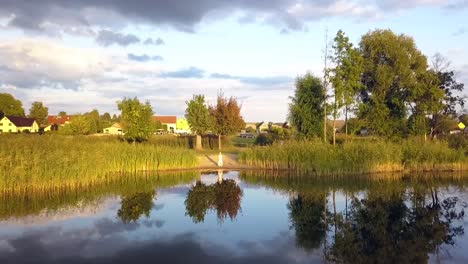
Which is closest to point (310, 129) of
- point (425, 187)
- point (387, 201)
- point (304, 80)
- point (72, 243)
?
point (304, 80)

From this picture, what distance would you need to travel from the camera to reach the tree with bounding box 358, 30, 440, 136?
36.1m

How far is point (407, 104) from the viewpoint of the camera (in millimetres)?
37281

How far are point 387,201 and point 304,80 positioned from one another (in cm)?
2126

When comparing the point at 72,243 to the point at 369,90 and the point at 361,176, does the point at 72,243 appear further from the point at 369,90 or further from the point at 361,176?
the point at 369,90

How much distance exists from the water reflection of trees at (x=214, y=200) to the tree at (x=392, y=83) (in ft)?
64.4

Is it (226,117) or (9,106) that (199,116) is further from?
(9,106)

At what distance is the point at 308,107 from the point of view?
35.7 metres

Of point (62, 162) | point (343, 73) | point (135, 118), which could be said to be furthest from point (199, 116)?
point (62, 162)

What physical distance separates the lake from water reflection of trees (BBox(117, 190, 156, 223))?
4 centimetres

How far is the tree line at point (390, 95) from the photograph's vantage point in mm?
35562

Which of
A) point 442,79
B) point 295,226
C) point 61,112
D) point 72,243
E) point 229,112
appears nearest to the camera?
point 72,243

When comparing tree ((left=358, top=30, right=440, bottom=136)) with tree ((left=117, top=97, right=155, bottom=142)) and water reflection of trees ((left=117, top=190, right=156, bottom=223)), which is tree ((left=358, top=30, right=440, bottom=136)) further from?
water reflection of trees ((left=117, top=190, right=156, bottom=223))

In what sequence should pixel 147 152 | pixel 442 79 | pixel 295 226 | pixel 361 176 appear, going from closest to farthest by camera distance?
pixel 295 226 < pixel 361 176 < pixel 147 152 < pixel 442 79

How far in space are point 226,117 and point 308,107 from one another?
802 cm
